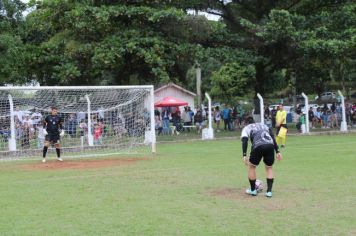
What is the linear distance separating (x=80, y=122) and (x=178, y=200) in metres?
13.8

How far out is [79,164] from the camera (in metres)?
17.6

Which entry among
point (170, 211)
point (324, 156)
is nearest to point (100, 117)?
point (324, 156)

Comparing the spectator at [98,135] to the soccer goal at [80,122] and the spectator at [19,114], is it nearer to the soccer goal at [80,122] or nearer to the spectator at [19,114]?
the soccer goal at [80,122]

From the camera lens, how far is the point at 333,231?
7.60m

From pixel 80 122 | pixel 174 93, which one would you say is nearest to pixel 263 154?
pixel 80 122

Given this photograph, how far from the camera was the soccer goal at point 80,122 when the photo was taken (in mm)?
21781

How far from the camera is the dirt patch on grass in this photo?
16.8 meters

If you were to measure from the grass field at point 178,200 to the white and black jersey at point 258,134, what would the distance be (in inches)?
40.4

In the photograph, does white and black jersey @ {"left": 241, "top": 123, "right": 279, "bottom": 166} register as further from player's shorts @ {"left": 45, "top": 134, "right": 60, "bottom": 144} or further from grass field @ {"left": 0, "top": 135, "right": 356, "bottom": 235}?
player's shorts @ {"left": 45, "top": 134, "right": 60, "bottom": 144}

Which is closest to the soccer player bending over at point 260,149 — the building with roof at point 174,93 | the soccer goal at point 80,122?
the soccer goal at point 80,122

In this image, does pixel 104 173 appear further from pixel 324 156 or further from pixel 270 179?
pixel 324 156

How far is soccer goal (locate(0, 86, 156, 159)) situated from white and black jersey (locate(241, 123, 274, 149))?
1026 cm

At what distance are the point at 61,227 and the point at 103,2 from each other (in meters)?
21.9

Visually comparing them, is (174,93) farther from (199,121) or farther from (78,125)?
(78,125)
